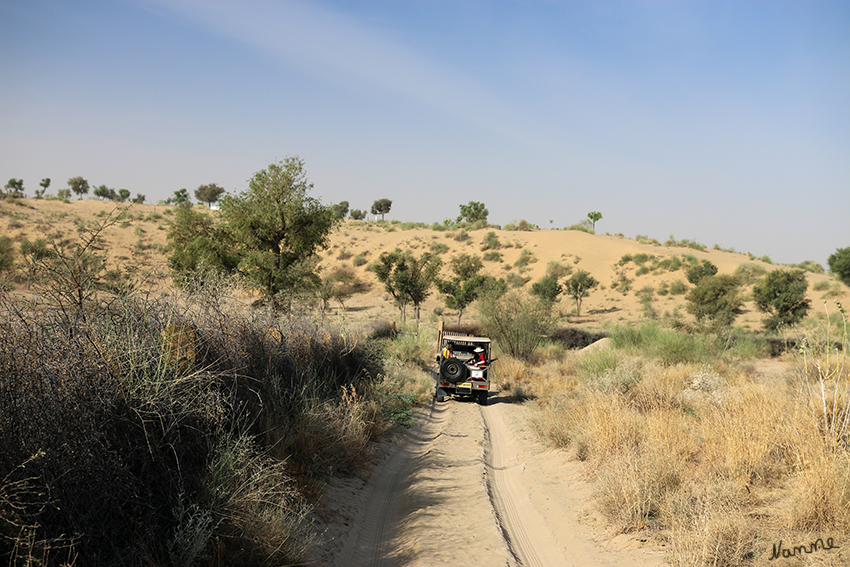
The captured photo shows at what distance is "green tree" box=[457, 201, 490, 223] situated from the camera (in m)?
88.3

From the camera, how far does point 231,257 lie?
62.2ft

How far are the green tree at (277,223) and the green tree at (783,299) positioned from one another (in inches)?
1199

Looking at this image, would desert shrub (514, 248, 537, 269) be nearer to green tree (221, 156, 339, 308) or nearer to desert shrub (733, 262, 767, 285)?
desert shrub (733, 262, 767, 285)

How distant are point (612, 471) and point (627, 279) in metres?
53.2

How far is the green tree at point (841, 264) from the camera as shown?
136 feet

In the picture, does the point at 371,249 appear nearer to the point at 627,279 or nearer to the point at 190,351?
the point at 627,279

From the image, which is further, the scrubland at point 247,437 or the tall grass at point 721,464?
the tall grass at point 721,464

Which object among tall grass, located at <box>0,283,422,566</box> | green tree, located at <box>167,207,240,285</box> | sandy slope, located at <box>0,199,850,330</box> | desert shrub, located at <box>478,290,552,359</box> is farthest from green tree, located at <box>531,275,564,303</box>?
tall grass, located at <box>0,283,422,566</box>

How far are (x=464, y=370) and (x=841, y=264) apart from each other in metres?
42.2

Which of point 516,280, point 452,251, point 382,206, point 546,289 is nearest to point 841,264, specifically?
point 546,289

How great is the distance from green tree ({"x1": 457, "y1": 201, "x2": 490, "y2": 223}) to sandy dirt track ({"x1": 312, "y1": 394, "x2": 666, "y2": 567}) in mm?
78444

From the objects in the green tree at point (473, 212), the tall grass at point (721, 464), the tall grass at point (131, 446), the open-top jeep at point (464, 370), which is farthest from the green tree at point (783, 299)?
the green tree at point (473, 212)

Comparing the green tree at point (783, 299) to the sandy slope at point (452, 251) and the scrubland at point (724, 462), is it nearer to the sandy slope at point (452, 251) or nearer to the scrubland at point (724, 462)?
the sandy slope at point (452, 251)

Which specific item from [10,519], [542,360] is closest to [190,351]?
[10,519]
